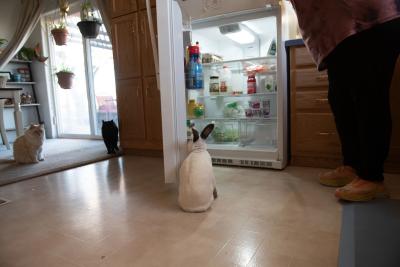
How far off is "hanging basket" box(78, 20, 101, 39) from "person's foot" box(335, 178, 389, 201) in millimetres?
3096

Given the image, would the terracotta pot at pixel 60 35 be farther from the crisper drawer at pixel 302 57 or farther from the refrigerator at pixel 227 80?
the crisper drawer at pixel 302 57

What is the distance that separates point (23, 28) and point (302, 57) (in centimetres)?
349

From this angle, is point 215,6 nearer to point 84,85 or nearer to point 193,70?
point 193,70

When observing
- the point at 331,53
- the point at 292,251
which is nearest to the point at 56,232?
the point at 292,251

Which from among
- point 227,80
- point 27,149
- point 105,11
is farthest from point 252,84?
point 27,149

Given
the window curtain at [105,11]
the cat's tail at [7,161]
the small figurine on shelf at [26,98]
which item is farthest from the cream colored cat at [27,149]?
the small figurine on shelf at [26,98]

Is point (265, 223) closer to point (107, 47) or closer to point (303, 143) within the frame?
point (303, 143)

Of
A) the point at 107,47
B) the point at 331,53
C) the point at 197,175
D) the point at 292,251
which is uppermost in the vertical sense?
the point at 107,47

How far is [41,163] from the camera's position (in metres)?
2.42

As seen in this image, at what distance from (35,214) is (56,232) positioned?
0.94ft

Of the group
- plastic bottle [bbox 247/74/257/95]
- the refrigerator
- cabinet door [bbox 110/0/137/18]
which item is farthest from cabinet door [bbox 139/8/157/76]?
plastic bottle [bbox 247/74/257/95]

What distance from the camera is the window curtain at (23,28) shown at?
3453 mm

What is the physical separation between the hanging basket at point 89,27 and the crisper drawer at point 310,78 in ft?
8.01

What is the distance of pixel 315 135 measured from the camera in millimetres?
1882
